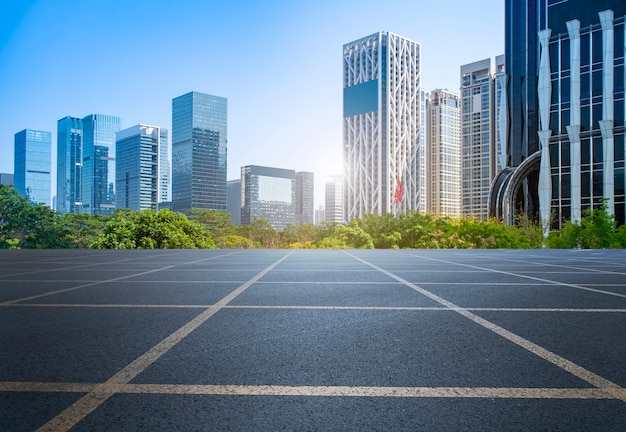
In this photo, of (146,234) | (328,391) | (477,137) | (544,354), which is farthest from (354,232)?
(477,137)

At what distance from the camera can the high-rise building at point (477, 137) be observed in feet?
583

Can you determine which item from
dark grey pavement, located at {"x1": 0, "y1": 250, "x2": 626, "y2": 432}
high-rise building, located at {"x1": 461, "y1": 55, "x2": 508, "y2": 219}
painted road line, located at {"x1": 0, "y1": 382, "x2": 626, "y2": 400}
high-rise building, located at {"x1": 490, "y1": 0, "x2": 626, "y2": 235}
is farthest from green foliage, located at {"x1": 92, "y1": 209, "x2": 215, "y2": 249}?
high-rise building, located at {"x1": 461, "y1": 55, "x2": 508, "y2": 219}

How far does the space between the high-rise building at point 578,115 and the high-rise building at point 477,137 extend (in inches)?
5250

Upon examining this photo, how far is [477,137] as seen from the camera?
187 m

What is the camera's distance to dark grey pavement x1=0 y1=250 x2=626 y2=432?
2.10 m

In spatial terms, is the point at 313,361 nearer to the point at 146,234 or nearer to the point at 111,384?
the point at 111,384

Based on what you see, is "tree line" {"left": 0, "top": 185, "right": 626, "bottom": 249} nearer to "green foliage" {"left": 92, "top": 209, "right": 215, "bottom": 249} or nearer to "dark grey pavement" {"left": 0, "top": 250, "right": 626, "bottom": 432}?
"green foliage" {"left": 92, "top": 209, "right": 215, "bottom": 249}

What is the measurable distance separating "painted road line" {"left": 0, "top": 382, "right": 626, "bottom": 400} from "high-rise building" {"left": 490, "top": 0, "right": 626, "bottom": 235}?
1693 inches

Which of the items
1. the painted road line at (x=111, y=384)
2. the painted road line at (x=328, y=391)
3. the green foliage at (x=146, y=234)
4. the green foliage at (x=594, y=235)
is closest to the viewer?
the painted road line at (x=111, y=384)

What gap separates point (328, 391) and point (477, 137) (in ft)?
656

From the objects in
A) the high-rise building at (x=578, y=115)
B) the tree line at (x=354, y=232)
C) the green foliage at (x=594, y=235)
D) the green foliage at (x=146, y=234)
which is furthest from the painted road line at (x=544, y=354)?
the high-rise building at (x=578, y=115)

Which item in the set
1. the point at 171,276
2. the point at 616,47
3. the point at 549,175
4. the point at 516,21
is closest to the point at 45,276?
the point at 171,276

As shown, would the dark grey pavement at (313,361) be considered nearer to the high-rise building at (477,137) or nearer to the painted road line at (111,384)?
the painted road line at (111,384)

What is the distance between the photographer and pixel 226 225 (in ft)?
233
